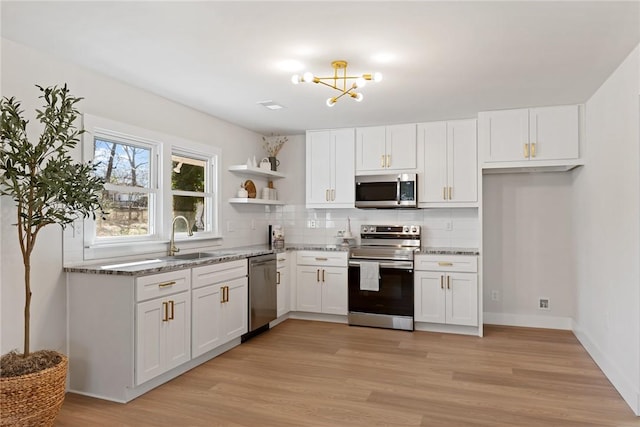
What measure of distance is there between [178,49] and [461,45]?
1.87m

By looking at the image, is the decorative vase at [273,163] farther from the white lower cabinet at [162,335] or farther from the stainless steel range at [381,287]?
the white lower cabinet at [162,335]

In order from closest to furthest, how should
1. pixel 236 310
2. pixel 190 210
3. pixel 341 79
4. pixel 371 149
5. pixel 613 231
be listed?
pixel 613 231, pixel 341 79, pixel 236 310, pixel 190 210, pixel 371 149

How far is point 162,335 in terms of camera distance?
3172 millimetres

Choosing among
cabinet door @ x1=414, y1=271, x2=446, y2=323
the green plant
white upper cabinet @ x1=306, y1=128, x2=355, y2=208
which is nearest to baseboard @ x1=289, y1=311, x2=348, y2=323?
cabinet door @ x1=414, y1=271, x2=446, y2=323

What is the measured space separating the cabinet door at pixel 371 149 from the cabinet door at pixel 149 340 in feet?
9.73

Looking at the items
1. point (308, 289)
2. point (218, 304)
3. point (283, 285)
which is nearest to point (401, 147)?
point (308, 289)

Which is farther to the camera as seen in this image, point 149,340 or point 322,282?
point 322,282

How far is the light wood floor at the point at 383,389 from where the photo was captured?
8.85 feet

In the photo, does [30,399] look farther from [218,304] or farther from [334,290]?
[334,290]

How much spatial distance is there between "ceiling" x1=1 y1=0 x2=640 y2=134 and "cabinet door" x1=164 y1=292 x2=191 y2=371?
5.89 feet

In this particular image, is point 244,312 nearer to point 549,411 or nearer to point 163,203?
point 163,203

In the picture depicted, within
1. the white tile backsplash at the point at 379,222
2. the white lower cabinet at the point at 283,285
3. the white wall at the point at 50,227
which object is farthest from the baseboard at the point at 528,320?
the white wall at the point at 50,227

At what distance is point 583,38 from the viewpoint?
2664 millimetres

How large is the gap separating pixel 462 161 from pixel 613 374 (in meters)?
2.49
